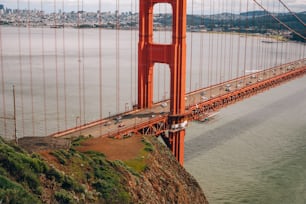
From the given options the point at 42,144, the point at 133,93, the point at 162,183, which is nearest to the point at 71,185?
the point at 42,144

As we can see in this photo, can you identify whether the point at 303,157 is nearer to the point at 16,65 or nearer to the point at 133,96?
the point at 133,96

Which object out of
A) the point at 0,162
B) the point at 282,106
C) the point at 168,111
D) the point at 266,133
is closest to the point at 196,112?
the point at 168,111

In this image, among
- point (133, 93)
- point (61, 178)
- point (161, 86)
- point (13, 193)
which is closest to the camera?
point (13, 193)

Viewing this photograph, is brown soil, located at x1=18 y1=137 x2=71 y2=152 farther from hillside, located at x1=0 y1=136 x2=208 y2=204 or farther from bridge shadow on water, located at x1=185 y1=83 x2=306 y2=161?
Result: bridge shadow on water, located at x1=185 y1=83 x2=306 y2=161

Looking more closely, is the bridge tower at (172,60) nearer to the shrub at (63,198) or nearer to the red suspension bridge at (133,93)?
the red suspension bridge at (133,93)

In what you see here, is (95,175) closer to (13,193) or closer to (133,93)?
(13,193)

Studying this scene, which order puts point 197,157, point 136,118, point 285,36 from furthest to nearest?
point 285,36 → point 197,157 → point 136,118
